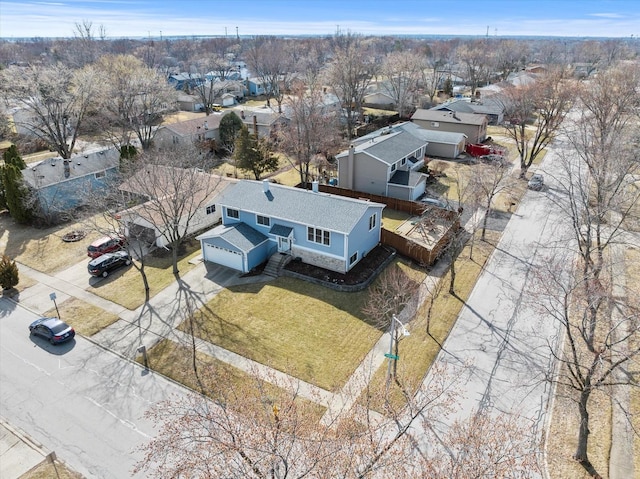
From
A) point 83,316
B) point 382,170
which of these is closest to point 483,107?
point 382,170

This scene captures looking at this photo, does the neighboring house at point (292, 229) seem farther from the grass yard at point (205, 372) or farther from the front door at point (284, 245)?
the grass yard at point (205, 372)

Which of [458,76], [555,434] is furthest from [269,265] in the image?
[458,76]

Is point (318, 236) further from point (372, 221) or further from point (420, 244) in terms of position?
point (420, 244)

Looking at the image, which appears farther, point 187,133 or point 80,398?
point 187,133

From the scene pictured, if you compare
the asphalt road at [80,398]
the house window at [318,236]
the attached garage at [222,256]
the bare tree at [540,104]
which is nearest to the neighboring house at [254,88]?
the bare tree at [540,104]

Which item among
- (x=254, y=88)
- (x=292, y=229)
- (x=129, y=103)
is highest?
(x=129, y=103)

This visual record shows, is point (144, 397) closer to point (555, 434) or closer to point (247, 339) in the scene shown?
point (247, 339)
